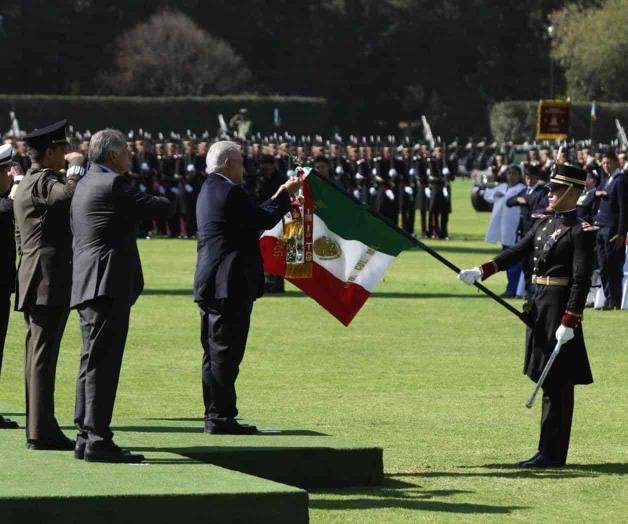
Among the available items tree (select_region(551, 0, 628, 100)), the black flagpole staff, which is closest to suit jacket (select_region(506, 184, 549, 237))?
the black flagpole staff

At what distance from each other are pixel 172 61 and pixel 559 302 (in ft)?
224

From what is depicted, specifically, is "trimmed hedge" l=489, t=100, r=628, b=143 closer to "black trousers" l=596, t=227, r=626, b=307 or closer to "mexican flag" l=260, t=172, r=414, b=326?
"black trousers" l=596, t=227, r=626, b=307

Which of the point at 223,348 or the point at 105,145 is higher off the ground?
the point at 105,145

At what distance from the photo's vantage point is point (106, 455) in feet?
29.0

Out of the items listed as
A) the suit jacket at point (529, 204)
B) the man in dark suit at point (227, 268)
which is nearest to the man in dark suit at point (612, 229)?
the suit jacket at point (529, 204)

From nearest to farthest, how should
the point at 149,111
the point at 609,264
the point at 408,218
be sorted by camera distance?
the point at 609,264 < the point at 408,218 < the point at 149,111

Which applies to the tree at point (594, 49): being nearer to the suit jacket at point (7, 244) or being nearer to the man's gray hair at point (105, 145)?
the suit jacket at point (7, 244)

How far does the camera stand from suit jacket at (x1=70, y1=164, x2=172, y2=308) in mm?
8758

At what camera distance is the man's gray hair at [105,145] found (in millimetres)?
8898

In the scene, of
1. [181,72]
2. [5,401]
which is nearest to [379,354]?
[5,401]

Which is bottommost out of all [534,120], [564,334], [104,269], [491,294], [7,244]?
[534,120]

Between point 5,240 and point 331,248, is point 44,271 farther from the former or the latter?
point 331,248

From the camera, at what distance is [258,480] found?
8.34 metres

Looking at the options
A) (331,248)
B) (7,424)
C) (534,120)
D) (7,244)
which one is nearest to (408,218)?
(331,248)
